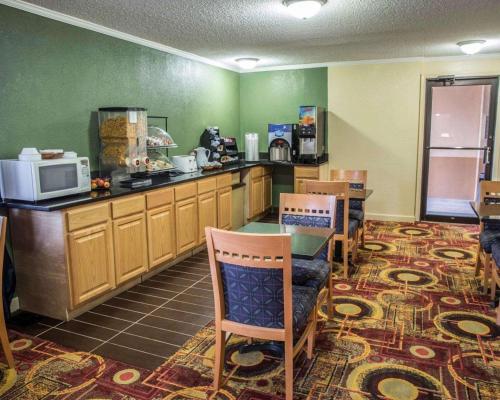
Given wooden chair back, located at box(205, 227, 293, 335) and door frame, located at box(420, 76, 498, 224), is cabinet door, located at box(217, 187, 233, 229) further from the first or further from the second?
wooden chair back, located at box(205, 227, 293, 335)

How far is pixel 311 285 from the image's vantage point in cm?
265

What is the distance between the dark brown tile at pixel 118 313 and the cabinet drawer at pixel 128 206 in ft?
2.48

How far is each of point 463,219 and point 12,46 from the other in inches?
232

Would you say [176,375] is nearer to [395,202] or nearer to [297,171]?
[297,171]

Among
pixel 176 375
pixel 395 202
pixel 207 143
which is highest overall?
pixel 207 143

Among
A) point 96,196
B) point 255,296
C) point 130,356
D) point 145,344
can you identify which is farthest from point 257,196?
point 255,296

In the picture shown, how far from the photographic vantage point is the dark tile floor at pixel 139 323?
2.79m

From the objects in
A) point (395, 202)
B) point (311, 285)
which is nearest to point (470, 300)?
point (311, 285)

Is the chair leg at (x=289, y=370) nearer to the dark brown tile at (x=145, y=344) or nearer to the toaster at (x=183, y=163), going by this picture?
the dark brown tile at (x=145, y=344)

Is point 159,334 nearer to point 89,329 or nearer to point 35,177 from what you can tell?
point 89,329

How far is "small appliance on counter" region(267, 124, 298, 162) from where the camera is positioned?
20.7ft

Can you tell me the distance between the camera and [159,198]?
4.03 metres

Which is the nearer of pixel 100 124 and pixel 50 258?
pixel 50 258

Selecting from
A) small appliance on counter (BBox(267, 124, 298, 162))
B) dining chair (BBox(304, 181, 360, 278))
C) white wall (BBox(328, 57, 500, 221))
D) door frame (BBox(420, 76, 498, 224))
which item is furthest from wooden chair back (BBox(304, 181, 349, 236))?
door frame (BBox(420, 76, 498, 224))
